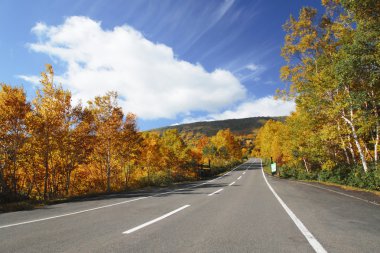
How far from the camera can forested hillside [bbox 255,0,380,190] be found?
1220 cm

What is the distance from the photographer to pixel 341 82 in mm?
13727

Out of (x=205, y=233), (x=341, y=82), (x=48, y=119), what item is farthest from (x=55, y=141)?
(x=341, y=82)

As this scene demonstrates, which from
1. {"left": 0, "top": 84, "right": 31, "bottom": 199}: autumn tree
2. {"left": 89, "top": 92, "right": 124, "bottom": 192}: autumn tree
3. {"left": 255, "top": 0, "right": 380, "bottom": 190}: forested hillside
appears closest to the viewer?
{"left": 255, "top": 0, "right": 380, "bottom": 190}: forested hillside

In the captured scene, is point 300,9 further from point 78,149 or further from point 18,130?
point 18,130

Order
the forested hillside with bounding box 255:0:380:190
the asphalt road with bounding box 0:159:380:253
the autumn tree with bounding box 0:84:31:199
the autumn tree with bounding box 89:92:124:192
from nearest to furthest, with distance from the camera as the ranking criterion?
the asphalt road with bounding box 0:159:380:253, the forested hillside with bounding box 255:0:380:190, the autumn tree with bounding box 0:84:31:199, the autumn tree with bounding box 89:92:124:192

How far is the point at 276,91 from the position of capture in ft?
64.2

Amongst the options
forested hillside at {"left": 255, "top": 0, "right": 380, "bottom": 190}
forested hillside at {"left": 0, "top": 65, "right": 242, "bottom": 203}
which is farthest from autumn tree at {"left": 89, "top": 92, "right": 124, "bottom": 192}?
forested hillside at {"left": 255, "top": 0, "right": 380, "bottom": 190}

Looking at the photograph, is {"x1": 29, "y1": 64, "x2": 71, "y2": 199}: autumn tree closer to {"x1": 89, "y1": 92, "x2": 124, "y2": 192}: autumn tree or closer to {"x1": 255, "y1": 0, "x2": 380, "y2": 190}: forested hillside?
{"x1": 89, "y1": 92, "x2": 124, "y2": 192}: autumn tree

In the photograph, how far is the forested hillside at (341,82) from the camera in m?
12.2

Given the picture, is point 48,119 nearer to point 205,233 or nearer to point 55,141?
point 55,141

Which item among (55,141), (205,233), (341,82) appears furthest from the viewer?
Result: (55,141)

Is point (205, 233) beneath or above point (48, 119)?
beneath

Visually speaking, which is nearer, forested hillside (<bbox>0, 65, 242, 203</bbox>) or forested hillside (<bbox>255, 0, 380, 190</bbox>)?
forested hillside (<bbox>255, 0, 380, 190</bbox>)

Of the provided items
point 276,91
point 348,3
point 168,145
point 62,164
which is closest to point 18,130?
point 62,164
